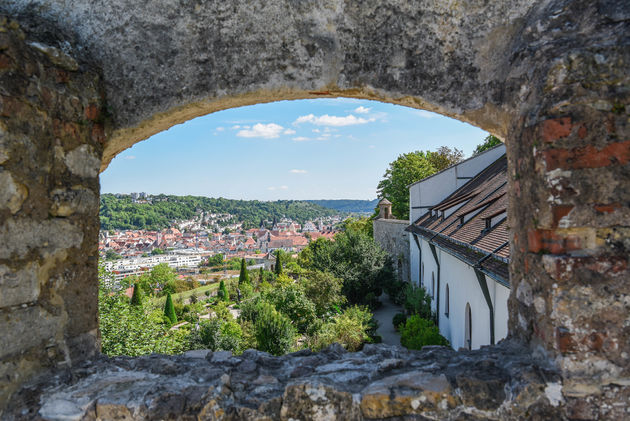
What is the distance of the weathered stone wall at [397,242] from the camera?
71.6 feet

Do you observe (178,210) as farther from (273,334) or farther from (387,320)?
(273,334)

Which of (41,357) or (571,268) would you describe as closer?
(571,268)

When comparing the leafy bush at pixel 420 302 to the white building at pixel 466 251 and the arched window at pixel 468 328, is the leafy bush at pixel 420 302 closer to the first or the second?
the white building at pixel 466 251

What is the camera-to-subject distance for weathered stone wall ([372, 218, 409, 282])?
21.8m

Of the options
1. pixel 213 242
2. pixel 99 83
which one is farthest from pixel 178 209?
pixel 99 83

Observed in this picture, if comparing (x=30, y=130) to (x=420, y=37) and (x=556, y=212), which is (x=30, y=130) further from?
(x=556, y=212)

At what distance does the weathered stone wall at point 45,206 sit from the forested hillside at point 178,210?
99.0 m

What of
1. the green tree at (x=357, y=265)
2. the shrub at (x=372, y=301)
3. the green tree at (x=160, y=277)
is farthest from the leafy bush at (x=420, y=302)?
the green tree at (x=160, y=277)

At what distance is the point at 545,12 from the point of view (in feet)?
6.87

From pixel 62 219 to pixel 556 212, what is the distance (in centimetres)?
244

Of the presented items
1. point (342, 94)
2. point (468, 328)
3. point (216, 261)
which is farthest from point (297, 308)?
point (216, 261)

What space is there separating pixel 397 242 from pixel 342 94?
21461 mm

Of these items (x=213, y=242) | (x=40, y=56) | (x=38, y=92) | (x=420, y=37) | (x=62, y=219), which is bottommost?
(x=213, y=242)

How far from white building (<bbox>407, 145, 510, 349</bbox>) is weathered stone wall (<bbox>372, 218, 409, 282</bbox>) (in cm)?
198
